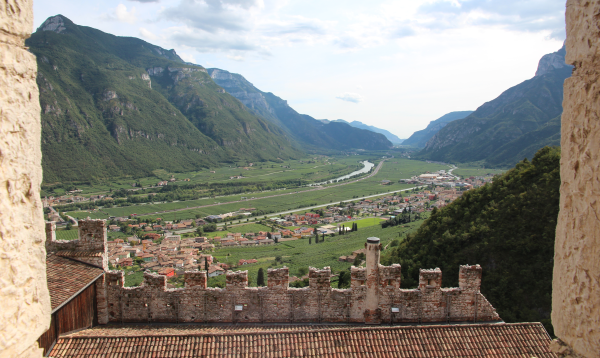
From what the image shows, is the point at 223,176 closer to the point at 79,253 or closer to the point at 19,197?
the point at 79,253

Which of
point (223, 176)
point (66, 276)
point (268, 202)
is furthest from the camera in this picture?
point (223, 176)

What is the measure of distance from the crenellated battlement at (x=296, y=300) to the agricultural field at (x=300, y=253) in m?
16.5

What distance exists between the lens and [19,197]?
2438 millimetres

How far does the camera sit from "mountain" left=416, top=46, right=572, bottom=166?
427 feet

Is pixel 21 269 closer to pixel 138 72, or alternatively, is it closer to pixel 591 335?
pixel 591 335

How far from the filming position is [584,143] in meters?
2.50

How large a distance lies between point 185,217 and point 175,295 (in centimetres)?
6536

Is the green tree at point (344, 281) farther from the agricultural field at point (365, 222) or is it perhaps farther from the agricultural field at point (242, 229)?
the agricultural field at point (242, 229)

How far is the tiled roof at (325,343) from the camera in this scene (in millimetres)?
8258

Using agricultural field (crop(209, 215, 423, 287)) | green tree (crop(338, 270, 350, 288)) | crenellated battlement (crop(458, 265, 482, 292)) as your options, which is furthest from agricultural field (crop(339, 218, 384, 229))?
crenellated battlement (crop(458, 265, 482, 292))

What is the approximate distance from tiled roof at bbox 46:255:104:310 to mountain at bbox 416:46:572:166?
133 m

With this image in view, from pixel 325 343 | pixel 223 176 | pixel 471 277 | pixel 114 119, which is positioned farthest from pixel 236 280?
pixel 114 119

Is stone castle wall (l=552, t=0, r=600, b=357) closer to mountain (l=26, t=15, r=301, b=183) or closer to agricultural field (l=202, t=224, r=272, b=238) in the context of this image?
agricultural field (l=202, t=224, r=272, b=238)

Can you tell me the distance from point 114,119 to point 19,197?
15056cm
